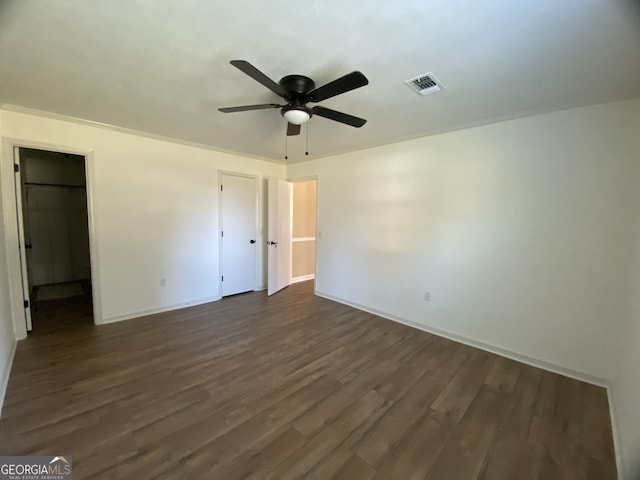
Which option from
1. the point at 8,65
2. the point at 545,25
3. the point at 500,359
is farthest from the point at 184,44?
the point at 500,359

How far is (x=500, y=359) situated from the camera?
8.84 feet

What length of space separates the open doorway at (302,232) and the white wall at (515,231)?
216 centimetres

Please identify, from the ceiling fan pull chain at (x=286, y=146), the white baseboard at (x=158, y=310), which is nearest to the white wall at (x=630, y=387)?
the ceiling fan pull chain at (x=286, y=146)

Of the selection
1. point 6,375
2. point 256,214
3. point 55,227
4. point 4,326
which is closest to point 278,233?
point 256,214

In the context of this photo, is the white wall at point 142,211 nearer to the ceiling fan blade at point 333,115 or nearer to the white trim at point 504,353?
the ceiling fan blade at point 333,115

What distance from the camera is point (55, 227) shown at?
4.85 meters

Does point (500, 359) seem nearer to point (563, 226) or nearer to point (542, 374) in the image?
point (542, 374)

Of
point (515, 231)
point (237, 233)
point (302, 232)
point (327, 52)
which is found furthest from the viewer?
point (302, 232)

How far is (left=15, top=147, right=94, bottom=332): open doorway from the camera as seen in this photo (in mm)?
4512

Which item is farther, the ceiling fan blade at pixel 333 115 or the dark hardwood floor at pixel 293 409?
the ceiling fan blade at pixel 333 115

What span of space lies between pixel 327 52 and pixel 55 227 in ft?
19.7

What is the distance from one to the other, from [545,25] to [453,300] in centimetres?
257
